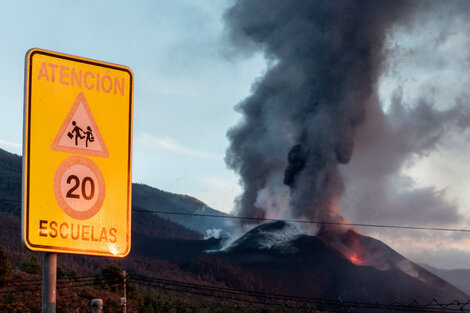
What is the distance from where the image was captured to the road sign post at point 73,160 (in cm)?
454

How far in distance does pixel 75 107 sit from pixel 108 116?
211mm

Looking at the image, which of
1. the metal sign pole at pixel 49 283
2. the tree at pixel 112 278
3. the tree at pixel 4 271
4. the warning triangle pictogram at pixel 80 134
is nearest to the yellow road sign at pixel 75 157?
the warning triangle pictogram at pixel 80 134

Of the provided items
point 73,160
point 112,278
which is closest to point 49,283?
point 73,160

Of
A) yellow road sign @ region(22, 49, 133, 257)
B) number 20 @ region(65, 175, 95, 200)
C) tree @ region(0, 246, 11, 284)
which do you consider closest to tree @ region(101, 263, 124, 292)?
tree @ region(0, 246, 11, 284)

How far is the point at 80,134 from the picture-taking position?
15.5 feet

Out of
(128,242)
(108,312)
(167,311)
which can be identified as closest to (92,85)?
(128,242)

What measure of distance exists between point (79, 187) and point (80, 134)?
0.30 meters

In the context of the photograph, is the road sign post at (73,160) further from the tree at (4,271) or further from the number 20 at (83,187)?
the tree at (4,271)

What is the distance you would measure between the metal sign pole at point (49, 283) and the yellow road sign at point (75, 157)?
11cm

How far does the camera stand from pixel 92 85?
4.79m

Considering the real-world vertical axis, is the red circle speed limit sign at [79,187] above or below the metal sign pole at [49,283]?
above

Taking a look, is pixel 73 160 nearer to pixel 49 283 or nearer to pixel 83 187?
pixel 83 187

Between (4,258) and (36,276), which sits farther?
(36,276)

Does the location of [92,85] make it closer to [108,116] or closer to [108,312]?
[108,116]
